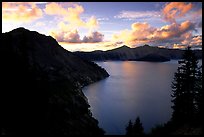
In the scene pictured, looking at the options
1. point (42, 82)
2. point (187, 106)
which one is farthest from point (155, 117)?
point (42, 82)

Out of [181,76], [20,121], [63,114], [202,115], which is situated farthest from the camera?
[63,114]

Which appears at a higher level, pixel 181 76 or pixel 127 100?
pixel 181 76

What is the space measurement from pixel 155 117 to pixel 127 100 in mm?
36718

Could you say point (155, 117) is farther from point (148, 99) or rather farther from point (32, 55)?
point (32, 55)

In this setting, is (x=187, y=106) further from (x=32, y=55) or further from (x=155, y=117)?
(x=32, y=55)

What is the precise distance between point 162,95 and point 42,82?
11497cm

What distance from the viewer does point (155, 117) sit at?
286ft

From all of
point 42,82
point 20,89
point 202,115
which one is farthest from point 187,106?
point 20,89

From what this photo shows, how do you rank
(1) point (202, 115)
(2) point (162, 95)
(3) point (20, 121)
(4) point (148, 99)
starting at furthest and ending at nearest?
1. (2) point (162, 95)
2. (4) point (148, 99)
3. (1) point (202, 115)
4. (3) point (20, 121)

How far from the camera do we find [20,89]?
21078 millimetres

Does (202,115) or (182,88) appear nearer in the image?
(202,115)

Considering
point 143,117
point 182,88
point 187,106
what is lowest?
point 143,117

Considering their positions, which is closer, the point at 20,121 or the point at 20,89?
the point at 20,121

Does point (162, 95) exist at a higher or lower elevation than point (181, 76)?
lower
